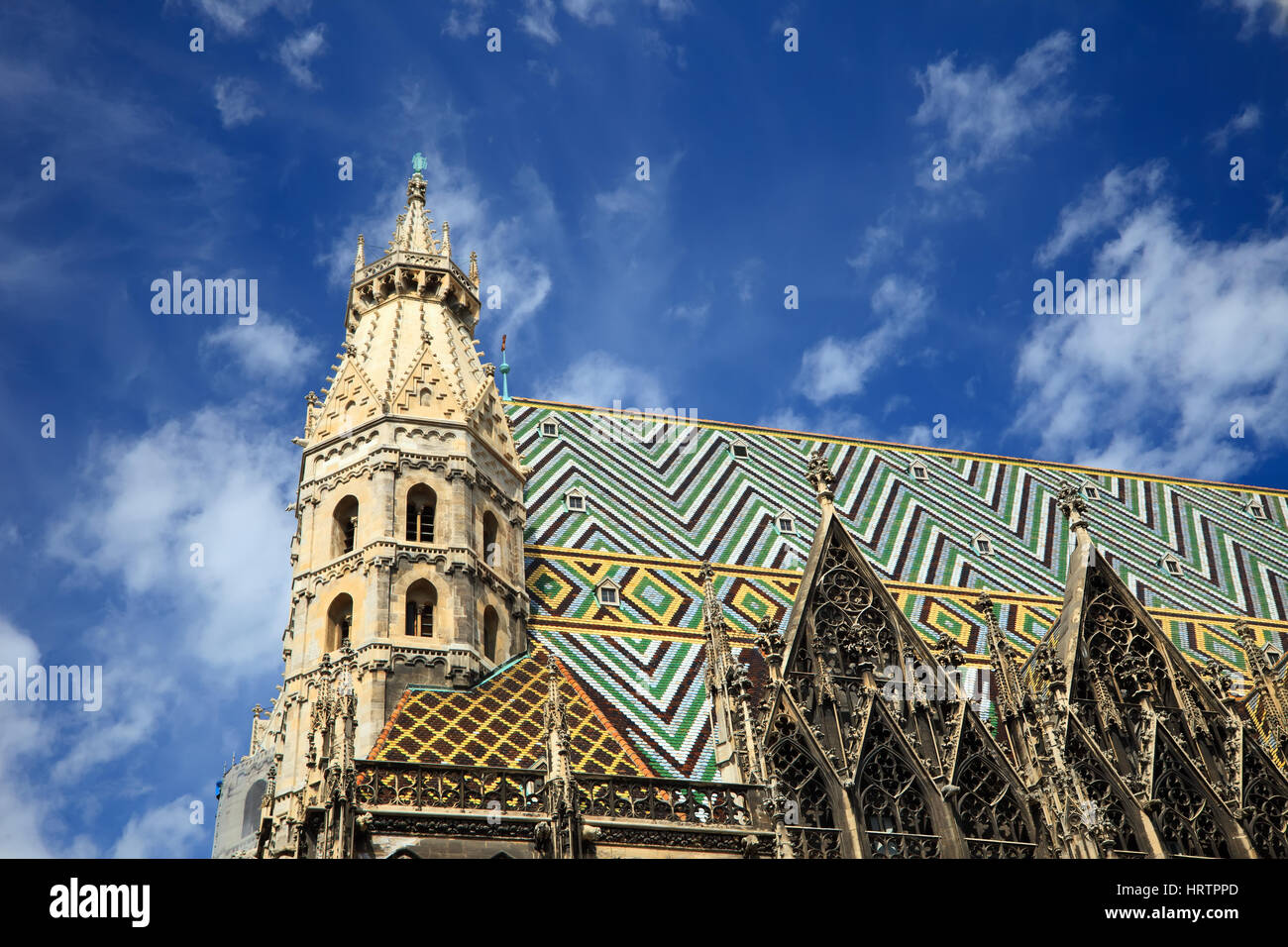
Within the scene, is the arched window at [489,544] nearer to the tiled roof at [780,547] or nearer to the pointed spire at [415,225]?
the tiled roof at [780,547]

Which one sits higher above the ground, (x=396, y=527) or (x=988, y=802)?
(x=396, y=527)

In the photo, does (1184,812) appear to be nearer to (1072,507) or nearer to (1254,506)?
(1072,507)

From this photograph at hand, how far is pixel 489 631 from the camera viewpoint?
19594 mm

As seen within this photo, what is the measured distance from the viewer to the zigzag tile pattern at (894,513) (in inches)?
968

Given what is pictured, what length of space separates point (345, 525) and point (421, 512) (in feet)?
3.80

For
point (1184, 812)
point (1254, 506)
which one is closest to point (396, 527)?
point (1184, 812)

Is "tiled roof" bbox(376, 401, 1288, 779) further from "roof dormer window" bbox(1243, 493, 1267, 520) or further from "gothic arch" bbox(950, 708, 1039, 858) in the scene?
"gothic arch" bbox(950, 708, 1039, 858)

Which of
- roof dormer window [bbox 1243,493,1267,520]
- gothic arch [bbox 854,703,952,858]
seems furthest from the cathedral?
roof dormer window [bbox 1243,493,1267,520]

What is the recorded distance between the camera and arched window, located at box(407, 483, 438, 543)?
786 inches

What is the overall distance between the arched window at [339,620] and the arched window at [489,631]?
1.89 meters

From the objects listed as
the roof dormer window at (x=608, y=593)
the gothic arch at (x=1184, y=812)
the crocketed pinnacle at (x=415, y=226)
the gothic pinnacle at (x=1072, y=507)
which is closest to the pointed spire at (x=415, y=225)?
the crocketed pinnacle at (x=415, y=226)

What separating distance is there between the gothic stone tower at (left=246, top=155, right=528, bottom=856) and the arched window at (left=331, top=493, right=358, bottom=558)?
0.02 m
